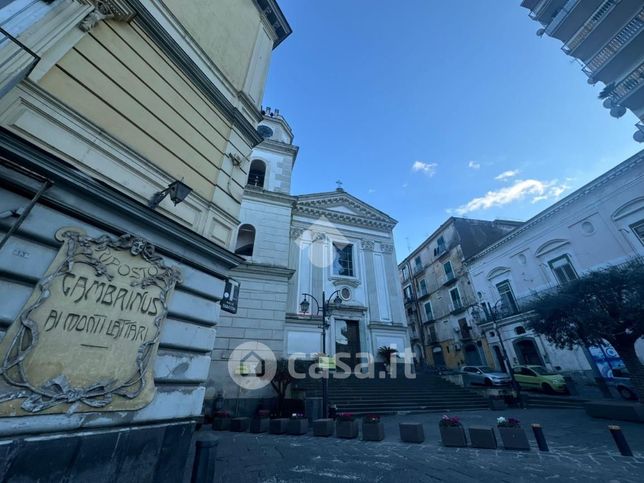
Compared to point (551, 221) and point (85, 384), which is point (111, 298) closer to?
point (85, 384)

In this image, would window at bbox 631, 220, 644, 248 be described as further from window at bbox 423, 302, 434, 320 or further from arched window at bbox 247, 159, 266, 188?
arched window at bbox 247, 159, 266, 188

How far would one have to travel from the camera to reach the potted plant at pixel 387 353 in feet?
52.3

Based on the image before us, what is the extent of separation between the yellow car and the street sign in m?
19.0

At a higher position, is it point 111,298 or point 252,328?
point 252,328

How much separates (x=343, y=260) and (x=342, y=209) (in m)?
4.40

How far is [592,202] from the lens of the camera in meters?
16.5

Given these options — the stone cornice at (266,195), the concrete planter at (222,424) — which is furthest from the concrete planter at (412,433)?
the stone cornice at (266,195)

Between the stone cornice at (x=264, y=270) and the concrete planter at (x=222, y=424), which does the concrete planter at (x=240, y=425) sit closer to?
the concrete planter at (x=222, y=424)

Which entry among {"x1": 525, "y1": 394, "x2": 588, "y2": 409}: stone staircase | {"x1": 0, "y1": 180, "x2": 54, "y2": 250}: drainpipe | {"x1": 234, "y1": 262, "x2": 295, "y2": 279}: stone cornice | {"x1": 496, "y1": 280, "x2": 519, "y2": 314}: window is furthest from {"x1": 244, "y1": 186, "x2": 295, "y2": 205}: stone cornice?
{"x1": 496, "y1": 280, "x2": 519, "y2": 314}: window

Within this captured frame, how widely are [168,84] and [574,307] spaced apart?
14.6 meters

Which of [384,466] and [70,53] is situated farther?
[384,466]

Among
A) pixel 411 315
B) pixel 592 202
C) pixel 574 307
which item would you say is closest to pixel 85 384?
pixel 574 307

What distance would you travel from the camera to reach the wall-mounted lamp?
13.0ft

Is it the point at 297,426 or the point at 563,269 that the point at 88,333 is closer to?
the point at 297,426
